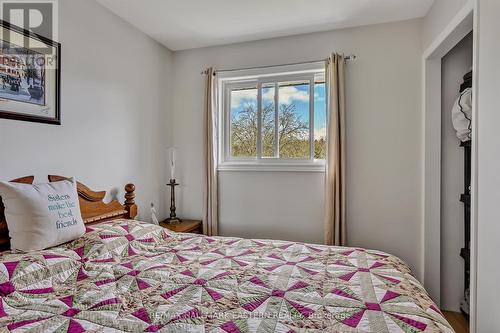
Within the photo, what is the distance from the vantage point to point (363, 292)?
57.7 inches

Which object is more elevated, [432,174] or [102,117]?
[102,117]

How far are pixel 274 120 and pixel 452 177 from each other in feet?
5.61

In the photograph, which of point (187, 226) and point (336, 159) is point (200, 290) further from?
point (336, 159)

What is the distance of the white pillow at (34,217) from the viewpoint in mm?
1650

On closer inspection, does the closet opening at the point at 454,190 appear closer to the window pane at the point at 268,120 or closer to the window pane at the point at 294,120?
the window pane at the point at 294,120

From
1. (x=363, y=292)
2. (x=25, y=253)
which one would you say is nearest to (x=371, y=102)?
A: (x=363, y=292)

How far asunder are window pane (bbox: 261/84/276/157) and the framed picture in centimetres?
187

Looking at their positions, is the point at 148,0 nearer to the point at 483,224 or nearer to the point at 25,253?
the point at 25,253

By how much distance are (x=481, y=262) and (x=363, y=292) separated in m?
0.67

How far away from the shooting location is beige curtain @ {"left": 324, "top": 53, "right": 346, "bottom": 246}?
279cm

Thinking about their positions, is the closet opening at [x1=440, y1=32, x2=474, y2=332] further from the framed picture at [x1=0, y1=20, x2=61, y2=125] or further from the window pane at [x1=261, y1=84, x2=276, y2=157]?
the framed picture at [x1=0, y1=20, x2=61, y2=125]

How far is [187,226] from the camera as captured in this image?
3.07 metres

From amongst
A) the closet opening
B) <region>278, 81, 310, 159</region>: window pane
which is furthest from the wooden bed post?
the closet opening

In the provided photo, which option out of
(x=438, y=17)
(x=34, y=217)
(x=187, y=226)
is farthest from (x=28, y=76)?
(x=438, y=17)
